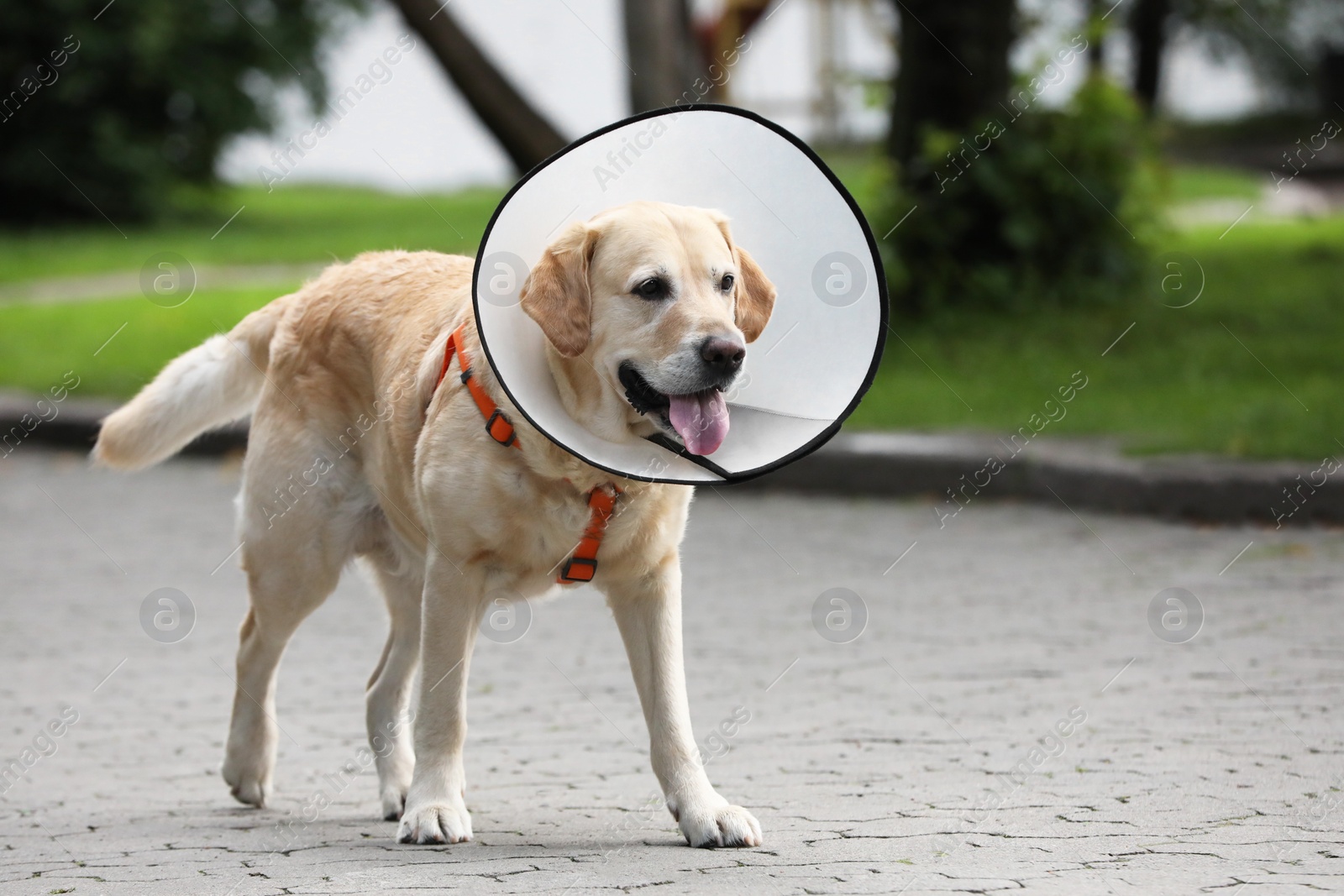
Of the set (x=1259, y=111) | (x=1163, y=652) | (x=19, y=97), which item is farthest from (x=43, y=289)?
(x=1259, y=111)

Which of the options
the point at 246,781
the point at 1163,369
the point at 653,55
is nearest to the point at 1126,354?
the point at 1163,369

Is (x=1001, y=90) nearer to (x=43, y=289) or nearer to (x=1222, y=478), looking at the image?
(x=1222, y=478)

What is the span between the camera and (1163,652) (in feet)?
Result: 19.6

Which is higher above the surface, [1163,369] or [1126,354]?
[1126,354]

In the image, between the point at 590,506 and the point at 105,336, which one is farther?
the point at 105,336

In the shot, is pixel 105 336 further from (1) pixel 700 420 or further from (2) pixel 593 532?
(1) pixel 700 420

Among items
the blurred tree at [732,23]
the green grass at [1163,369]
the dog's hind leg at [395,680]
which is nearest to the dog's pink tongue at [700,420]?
the dog's hind leg at [395,680]

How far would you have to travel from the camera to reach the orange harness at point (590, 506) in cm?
391

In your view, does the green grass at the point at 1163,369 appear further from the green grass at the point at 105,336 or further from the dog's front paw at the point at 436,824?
the dog's front paw at the point at 436,824

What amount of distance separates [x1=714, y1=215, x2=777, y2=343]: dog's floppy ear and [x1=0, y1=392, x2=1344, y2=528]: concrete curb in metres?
5.07

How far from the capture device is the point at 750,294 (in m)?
3.90

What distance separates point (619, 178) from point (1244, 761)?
8.20 ft

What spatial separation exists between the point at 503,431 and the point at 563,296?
1.36 ft

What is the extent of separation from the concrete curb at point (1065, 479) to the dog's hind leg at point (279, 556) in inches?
195
